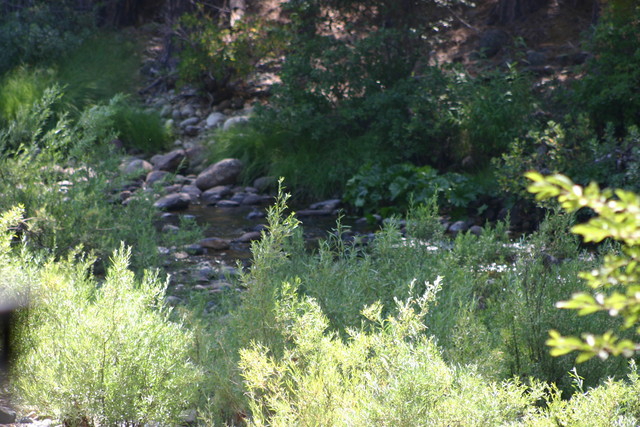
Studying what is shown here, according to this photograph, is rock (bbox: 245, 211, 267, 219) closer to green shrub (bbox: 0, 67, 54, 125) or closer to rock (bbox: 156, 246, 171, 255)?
rock (bbox: 156, 246, 171, 255)

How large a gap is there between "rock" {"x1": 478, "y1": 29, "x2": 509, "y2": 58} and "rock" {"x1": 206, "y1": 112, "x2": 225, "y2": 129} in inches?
190

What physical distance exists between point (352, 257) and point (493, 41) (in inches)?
393

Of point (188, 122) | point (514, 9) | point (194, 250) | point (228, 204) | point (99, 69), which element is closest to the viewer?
point (194, 250)

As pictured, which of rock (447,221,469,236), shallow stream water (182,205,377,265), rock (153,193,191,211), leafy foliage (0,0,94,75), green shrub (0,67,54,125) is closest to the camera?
shallow stream water (182,205,377,265)

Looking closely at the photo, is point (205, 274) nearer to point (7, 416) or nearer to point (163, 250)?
point (163, 250)

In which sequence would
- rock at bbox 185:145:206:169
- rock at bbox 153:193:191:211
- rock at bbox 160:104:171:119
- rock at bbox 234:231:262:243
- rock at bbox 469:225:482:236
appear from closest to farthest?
rock at bbox 234:231:262:243 < rock at bbox 469:225:482:236 < rock at bbox 153:193:191:211 < rock at bbox 185:145:206:169 < rock at bbox 160:104:171:119

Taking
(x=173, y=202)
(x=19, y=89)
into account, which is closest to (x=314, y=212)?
(x=173, y=202)

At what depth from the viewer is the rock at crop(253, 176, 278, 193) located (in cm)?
1048

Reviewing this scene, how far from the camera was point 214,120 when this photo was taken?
43.4ft

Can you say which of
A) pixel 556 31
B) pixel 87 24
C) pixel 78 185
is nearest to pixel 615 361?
pixel 78 185

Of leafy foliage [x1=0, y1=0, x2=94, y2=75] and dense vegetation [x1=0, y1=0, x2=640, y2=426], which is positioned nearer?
dense vegetation [x1=0, y1=0, x2=640, y2=426]

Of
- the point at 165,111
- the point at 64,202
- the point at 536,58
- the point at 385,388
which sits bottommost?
the point at 165,111

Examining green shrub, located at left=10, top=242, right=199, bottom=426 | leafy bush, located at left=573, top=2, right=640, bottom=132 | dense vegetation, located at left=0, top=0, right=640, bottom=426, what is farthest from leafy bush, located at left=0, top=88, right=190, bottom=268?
leafy bush, located at left=573, top=2, right=640, bottom=132

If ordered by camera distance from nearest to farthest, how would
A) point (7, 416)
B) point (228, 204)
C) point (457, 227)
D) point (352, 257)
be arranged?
1. point (7, 416)
2. point (352, 257)
3. point (457, 227)
4. point (228, 204)
